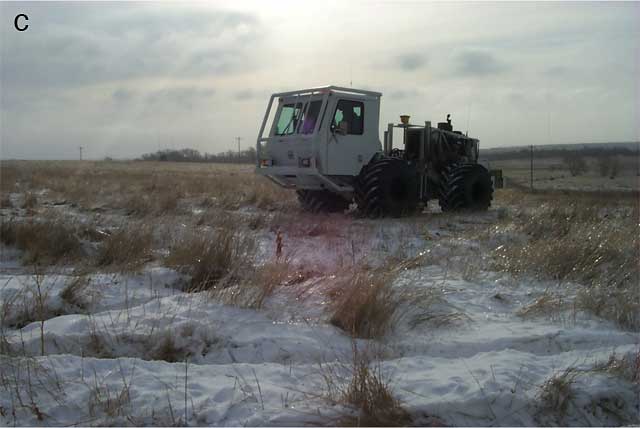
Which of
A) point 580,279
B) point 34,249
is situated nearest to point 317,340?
point 580,279

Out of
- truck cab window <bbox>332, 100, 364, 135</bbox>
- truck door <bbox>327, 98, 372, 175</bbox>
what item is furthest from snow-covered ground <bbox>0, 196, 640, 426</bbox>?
truck cab window <bbox>332, 100, 364, 135</bbox>

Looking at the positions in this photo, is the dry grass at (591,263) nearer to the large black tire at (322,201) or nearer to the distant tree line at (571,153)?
the large black tire at (322,201)

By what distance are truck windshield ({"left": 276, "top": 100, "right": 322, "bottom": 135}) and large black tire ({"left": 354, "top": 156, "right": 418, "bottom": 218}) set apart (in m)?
1.51

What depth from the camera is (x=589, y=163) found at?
36.9 meters

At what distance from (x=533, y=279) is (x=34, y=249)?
6.06 m

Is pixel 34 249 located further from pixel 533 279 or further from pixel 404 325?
pixel 533 279

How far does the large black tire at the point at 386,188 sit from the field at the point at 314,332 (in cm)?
367

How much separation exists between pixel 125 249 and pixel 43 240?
4.48 ft

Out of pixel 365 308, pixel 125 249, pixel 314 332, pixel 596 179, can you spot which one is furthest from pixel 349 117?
pixel 596 179

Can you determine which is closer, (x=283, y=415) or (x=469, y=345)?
(x=283, y=415)

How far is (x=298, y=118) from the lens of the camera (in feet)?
38.6

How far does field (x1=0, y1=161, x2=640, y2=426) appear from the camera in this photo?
10.3 ft

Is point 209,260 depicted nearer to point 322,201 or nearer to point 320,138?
point 320,138

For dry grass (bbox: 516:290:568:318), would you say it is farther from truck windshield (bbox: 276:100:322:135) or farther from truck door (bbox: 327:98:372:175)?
truck windshield (bbox: 276:100:322:135)
